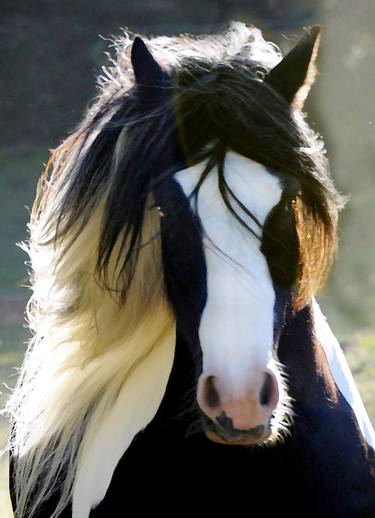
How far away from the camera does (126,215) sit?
2.22 m

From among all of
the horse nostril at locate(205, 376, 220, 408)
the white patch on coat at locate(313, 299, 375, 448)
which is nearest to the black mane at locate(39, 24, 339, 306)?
the white patch on coat at locate(313, 299, 375, 448)

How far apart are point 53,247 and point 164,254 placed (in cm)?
35

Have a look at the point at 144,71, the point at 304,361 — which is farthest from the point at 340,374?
the point at 144,71

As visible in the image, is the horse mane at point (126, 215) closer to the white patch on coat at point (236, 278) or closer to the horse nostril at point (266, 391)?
the white patch on coat at point (236, 278)

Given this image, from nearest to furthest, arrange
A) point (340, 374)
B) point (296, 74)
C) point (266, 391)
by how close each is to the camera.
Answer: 1. point (266, 391)
2. point (296, 74)
3. point (340, 374)

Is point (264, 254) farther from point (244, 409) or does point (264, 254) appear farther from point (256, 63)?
point (256, 63)

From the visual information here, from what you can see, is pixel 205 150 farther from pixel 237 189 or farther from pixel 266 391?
pixel 266 391

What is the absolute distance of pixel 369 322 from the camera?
27.2 feet

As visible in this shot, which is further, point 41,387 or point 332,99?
point 332,99

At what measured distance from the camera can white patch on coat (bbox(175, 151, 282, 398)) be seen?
6.34ft

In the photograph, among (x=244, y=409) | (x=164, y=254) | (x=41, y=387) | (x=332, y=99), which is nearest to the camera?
(x=244, y=409)

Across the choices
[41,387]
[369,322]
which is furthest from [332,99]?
[41,387]

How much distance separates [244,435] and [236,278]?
0.96 feet

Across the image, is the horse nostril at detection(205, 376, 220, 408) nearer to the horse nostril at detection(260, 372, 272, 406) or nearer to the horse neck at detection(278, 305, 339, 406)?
the horse nostril at detection(260, 372, 272, 406)
